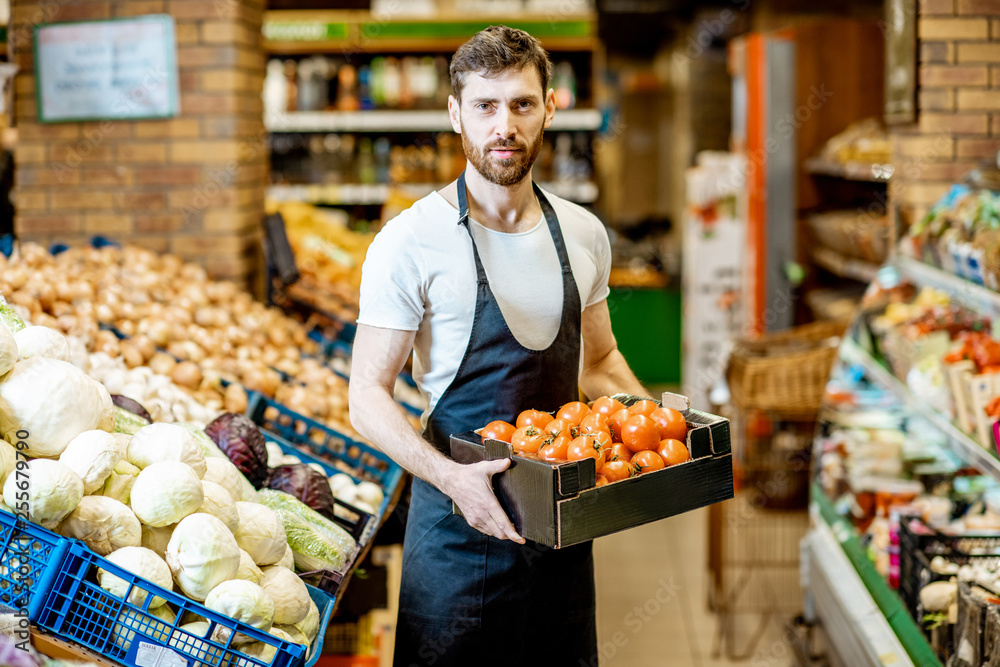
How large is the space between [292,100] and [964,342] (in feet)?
19.9

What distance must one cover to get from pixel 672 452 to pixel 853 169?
12.0ft

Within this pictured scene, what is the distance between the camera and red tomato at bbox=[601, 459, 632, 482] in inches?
70.7

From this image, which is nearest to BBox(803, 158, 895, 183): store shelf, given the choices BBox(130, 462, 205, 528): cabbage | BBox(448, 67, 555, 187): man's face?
BBox(448, 67, 555, 187): man's face

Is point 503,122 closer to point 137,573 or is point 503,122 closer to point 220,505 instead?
point 220,505

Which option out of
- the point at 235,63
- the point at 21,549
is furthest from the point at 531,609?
the point at 235,63

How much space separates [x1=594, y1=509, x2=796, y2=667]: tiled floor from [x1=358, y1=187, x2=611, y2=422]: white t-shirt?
2023 mm

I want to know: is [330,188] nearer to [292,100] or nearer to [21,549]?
[292,100]

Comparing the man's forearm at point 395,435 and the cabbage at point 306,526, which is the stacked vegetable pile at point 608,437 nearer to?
the man's forearm at point 395,435

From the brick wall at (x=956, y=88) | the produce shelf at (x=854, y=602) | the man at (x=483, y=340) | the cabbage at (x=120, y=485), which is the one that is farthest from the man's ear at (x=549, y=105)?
the brick wall at (x=956, y=88)

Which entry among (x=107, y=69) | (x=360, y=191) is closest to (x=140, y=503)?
(x=107, y=69)

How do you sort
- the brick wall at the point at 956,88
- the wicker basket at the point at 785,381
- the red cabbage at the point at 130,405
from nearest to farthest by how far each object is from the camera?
the red cabbage at the point at 130,405
the brick wall at the point at 956,88
the wicker basket at the point at 785,381

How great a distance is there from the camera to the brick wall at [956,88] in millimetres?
3750

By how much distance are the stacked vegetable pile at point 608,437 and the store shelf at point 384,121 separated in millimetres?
5879

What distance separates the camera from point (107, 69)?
4035mm
